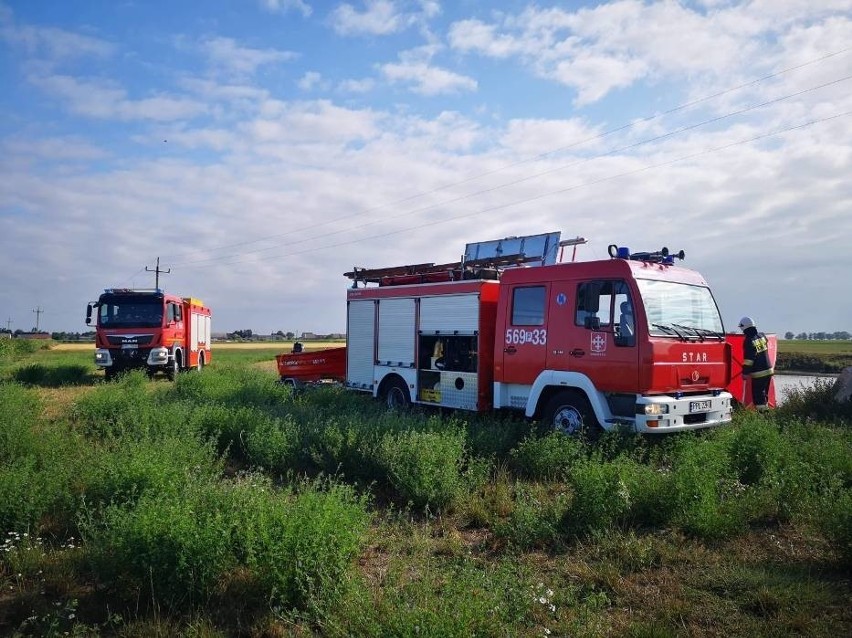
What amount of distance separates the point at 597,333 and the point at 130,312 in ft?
53.8

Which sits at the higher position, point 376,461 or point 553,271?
point 553,271

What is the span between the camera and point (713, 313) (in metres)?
9.48

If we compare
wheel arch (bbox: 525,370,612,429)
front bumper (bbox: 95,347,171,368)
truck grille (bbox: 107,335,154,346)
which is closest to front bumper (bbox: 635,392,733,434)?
wheel arch (bbox: 525,370,612,429)

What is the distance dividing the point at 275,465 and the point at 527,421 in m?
3.99

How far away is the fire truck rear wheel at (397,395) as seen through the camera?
1266 cm

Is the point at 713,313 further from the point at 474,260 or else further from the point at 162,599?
the point at 162,599

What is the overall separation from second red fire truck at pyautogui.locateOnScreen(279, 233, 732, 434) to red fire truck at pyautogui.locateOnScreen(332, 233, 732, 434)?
0.06 ft

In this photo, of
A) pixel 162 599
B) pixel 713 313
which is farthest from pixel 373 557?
pixel 713 313

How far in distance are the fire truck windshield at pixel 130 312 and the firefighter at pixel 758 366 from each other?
16807mm

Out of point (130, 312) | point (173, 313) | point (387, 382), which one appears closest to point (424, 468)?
point (387, 382)

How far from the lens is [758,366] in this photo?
1122cm

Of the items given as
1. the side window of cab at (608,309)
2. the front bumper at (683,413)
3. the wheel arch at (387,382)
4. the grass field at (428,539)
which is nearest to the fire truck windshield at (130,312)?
the wheel arch at (387,382)

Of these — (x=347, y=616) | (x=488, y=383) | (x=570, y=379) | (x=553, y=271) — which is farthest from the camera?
(x=488, y=383)

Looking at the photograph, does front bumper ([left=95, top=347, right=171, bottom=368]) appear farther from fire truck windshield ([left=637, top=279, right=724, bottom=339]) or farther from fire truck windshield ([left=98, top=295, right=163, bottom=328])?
fire truck windshield ([left=637, top=279, right=724, bottom=339])
